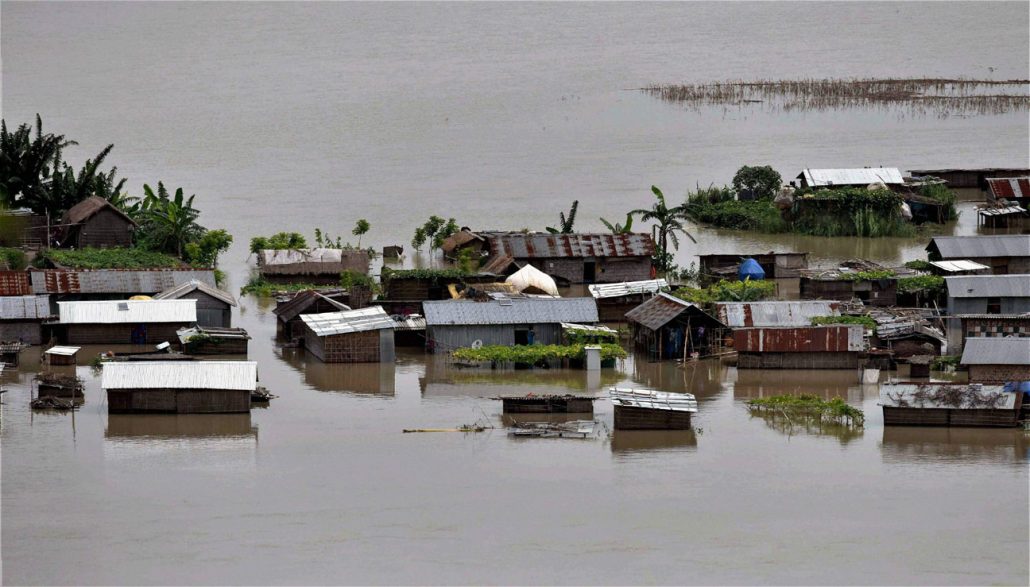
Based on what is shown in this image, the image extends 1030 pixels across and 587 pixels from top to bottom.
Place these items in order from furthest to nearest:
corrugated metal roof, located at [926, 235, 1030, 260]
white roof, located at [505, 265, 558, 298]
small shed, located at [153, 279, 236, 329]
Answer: corrugated metal roof, located at [926, 235, 1030, 260] < white roof, located at [505, 265, 558, 298] < small shed, located at [153, 279, 236, 329]

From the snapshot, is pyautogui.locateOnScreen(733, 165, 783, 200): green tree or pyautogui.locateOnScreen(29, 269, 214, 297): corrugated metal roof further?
pyautogui.locateOnScreen(733, 165, 783, 200): green tree

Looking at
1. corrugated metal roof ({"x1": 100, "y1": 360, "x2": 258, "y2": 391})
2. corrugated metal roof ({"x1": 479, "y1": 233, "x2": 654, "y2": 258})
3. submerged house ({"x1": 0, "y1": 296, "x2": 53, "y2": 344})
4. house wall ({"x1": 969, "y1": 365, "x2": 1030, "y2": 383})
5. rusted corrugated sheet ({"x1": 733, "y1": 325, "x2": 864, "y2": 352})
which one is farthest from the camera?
corrugated metal roof ({"x1": 479, "y1": 233, "x2": 654, "y2": 258})

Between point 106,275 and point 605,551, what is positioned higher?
point 106,275

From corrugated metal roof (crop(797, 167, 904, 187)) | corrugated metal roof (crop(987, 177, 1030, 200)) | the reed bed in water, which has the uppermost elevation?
the reed bed in water

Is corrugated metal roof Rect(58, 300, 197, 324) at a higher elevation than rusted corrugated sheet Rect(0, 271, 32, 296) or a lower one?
lower

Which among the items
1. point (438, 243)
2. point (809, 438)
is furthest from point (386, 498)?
point (438, 243)

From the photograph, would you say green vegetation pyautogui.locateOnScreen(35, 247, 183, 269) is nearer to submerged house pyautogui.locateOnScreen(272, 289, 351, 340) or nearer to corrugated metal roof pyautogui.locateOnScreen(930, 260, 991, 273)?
submerged house pyautogui.locateOnScreen(272, 289, 351, 340)

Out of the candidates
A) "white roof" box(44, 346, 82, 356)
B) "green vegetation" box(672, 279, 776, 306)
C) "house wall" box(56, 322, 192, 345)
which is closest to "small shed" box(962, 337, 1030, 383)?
"green vegetation" box(672, 279, 776, 306)

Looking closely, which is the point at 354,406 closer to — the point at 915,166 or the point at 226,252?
the point at 226,252
